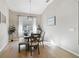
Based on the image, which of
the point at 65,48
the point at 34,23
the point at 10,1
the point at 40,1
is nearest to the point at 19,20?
the point at 34,23

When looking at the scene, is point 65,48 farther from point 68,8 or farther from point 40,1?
point 40,1

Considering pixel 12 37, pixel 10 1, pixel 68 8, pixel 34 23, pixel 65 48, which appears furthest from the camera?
pixel 34 23

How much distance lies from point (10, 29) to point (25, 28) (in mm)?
1995

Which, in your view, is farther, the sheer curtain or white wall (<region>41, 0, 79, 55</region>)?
the sheer curtain

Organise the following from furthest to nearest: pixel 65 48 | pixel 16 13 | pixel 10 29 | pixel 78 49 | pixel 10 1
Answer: pixel 16 13 → pixel 10 29 → pixel 10 1 → pixel 65 48 → pixel 78 49

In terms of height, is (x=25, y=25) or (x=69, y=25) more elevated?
(x=25, y=25)

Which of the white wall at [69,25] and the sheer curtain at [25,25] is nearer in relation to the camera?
the white wall at [69,25]

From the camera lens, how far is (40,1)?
6969 millimetres

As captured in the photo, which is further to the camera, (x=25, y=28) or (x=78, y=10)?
(x=25, y=28)

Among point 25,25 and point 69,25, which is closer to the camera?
point 69,25

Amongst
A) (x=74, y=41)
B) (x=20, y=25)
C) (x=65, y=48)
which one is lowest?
(x=65, y=48)

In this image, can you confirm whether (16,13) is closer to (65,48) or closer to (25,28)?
(25,28)

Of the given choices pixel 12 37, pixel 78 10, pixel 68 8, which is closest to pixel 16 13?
pixel 12 37

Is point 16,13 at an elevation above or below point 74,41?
above
